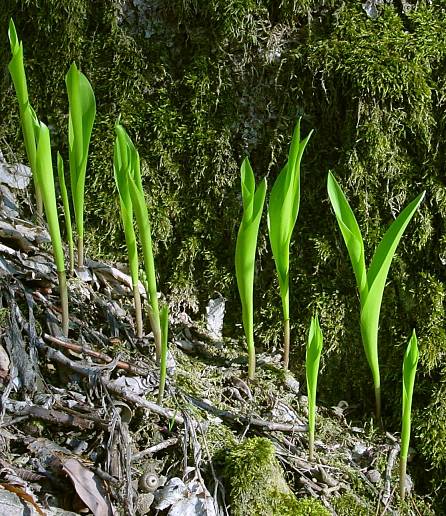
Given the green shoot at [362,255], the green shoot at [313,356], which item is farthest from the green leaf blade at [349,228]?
the green shoot at [313,356]

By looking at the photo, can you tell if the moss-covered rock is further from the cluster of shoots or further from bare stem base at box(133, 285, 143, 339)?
bare stem base at box(133, 285, 143, 339)

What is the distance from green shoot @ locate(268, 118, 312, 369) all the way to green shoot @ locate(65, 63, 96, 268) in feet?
1.21

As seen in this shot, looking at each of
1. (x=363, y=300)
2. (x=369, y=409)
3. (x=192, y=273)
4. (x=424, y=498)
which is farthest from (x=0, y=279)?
(x=424, y=498)

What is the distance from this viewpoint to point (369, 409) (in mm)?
1471

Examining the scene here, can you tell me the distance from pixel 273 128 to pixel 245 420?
709mm

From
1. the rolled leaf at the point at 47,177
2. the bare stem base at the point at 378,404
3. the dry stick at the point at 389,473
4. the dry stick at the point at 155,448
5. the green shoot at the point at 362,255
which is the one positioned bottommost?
the dry stick at the point at 389,473

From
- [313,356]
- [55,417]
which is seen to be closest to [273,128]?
[313,356]

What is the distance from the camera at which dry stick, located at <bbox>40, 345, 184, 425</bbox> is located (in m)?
1.19

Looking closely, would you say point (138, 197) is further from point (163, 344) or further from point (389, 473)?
point (389, 473)

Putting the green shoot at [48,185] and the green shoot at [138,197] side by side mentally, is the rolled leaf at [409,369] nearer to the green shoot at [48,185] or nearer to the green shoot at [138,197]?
the green shoot at [138,197]

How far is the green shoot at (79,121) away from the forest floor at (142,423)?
264 millimetres

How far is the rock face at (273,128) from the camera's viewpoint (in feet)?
4.89

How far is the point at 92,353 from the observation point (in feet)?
4.16

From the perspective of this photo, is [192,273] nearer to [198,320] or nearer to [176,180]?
[198,320]
